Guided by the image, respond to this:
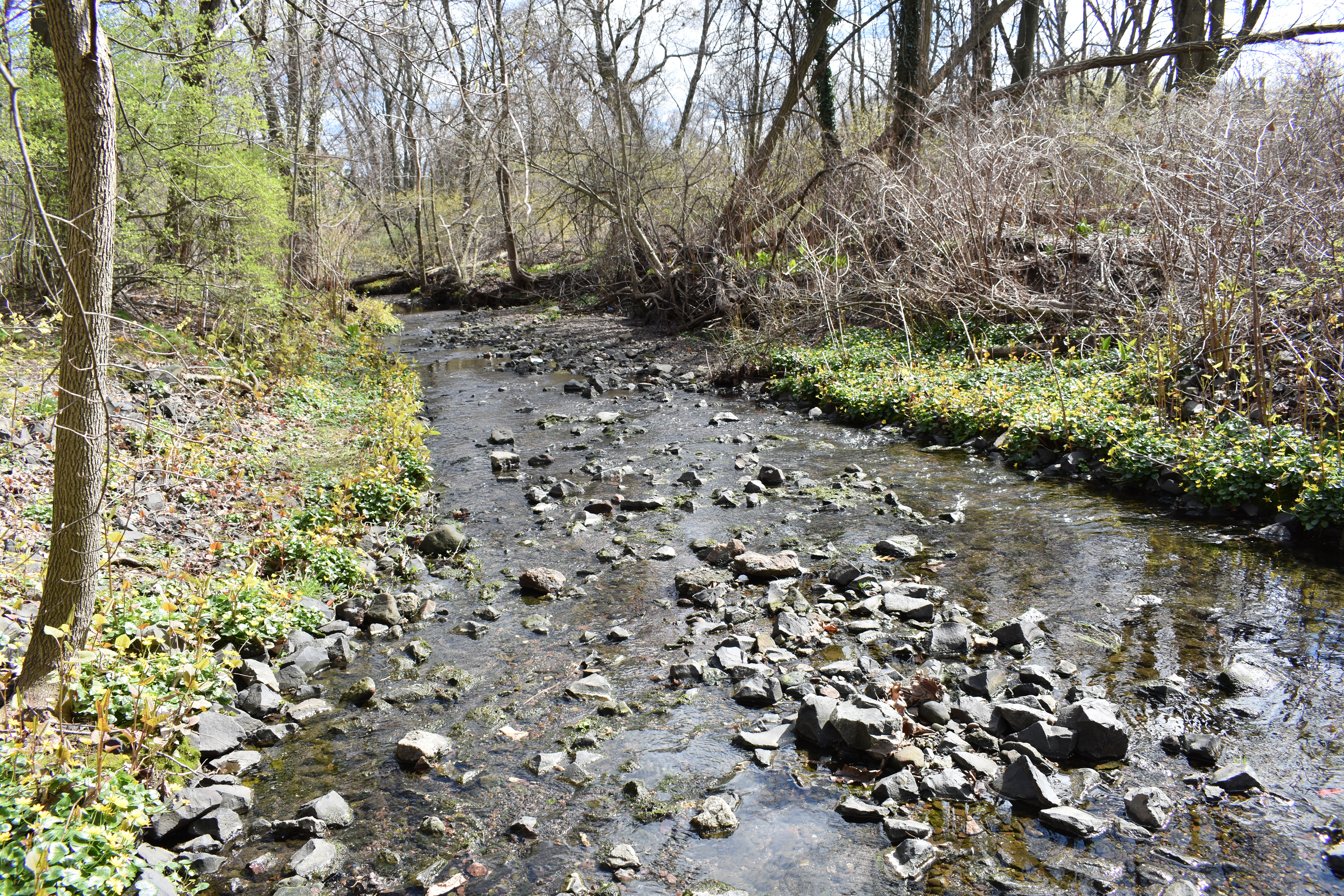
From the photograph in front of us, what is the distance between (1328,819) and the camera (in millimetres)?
3127

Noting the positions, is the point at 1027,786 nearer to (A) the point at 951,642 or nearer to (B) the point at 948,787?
(B) the point at 948,787

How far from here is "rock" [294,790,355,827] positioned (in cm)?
338

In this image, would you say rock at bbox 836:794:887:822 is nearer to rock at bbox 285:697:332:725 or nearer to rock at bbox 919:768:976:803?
rock at bbox 919:768:976:803

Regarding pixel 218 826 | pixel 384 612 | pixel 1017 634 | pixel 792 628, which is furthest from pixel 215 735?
pixel 1017 634

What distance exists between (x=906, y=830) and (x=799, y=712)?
0.88 meters

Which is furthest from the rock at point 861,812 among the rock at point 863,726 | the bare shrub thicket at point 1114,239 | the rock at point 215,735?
the bare shrub thicket at point 1114,239

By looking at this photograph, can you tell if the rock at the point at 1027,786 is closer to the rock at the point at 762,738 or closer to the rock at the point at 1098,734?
the rock at the point at 1098,734

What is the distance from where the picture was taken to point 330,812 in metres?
3.41

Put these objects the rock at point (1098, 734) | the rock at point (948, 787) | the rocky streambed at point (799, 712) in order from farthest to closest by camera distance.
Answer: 1. the rock at point (1098, 734)
2. the rock at point (948, 787)
3. the rocky streambed at point (799, 712)

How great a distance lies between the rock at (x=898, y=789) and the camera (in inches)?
133

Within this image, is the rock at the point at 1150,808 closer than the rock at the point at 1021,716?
Yes

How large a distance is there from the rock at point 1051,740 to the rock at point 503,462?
6164 millimetres

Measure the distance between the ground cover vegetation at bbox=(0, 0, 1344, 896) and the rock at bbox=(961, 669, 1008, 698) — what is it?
10.8ft

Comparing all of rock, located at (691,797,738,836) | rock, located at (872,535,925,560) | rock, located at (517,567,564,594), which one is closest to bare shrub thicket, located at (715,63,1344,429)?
rock, located at (872,535,925,560)
